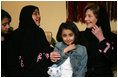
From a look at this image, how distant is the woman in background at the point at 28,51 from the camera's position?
175cm

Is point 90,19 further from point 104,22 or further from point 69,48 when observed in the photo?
point 69,48

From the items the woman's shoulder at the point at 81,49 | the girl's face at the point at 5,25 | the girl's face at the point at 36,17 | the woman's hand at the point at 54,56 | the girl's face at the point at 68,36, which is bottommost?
the woman's hand at the point at 54,56

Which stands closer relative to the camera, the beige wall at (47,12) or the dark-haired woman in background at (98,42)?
the dark-haired woman in background at (98,42)

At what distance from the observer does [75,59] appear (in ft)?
5.52

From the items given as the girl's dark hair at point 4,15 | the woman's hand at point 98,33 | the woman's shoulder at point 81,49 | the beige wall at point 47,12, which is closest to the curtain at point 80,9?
the beige wall at point 47,12

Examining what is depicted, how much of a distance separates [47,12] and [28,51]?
45cm

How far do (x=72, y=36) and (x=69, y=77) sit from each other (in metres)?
0.39

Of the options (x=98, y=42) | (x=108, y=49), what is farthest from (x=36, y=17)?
(x=108, y=49)

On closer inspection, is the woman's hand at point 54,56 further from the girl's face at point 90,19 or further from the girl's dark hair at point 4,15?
the girl's dark hair at point 4,15

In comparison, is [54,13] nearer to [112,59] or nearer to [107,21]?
[107,21]

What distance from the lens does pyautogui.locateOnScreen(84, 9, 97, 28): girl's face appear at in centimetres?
169

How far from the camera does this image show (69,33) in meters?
1.66

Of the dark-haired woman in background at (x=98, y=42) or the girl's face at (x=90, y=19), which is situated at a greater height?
the girl's face at (x=90, y=19)

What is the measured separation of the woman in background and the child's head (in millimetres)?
194
